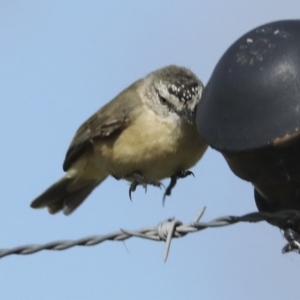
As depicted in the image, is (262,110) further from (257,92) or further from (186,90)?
(186,90)

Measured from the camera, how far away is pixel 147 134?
659 centimetres

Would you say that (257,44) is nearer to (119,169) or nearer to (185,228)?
(185,228)

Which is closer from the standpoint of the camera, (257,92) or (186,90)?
(257,92)

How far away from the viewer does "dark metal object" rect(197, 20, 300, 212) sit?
392cm

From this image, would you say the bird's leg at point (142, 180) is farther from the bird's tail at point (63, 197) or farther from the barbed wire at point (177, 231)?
the barbed wire at point (177, 231)

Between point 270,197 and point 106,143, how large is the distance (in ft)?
9.59

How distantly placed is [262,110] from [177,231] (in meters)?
0.78

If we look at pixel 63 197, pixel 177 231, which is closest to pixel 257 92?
pixel 177 231

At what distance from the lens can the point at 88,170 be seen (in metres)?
7.96

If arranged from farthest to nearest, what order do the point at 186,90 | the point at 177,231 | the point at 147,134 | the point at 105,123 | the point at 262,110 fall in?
1. the point at 105,123
2. the point at 186,90
3. the point at 147,134
4. the point at 177,231
5. the point at 262,110

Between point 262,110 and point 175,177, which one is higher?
point 262,110

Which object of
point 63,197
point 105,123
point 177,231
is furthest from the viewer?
point 63,197

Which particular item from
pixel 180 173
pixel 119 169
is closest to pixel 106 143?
pixel 119 169

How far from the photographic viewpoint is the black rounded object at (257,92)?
12.9 ft
